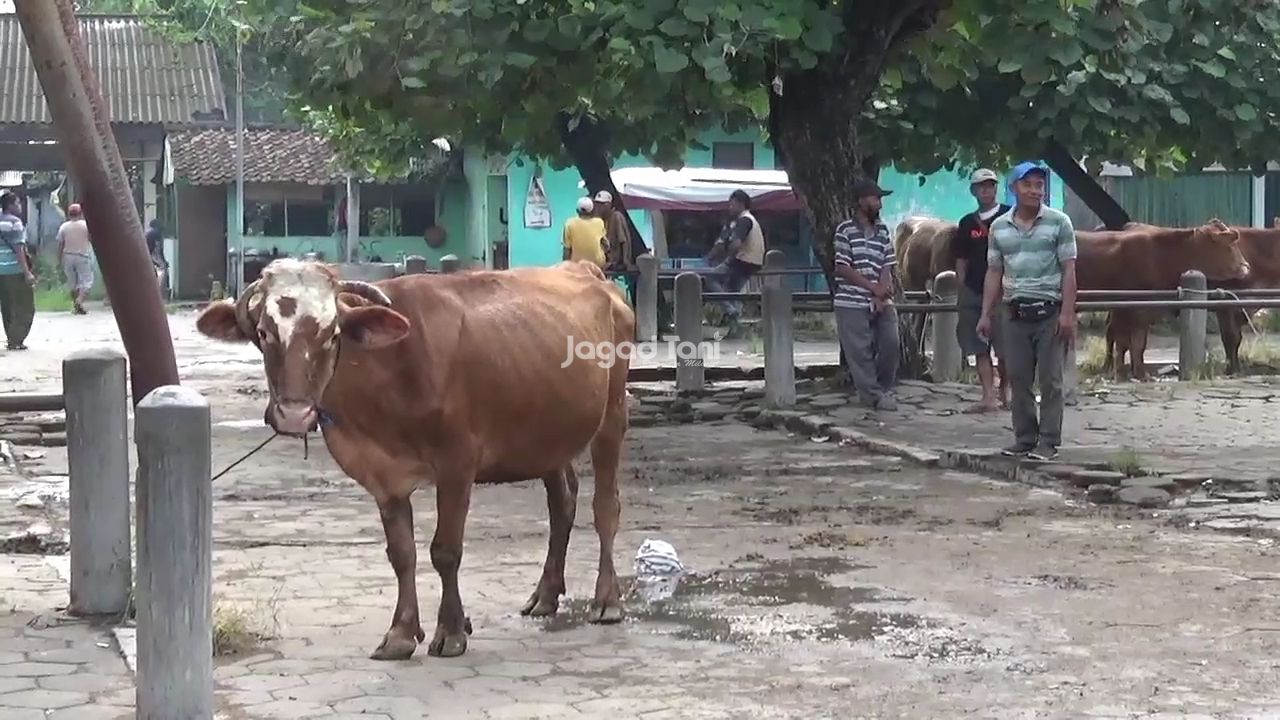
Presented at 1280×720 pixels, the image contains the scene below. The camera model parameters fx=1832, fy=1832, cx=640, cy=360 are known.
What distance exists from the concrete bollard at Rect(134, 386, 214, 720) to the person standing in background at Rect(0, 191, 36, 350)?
54.4ft

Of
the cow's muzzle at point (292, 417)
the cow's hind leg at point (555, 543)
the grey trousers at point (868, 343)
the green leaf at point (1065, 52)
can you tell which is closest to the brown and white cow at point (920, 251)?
the grey trousers at point (868, 343)

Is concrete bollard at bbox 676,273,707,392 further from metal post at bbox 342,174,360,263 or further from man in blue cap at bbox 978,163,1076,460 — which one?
metal post at bbox 342,174,360,263

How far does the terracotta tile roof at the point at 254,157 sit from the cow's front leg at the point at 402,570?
3162 centimetres

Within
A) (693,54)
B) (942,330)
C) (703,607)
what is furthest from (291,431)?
(942,330)

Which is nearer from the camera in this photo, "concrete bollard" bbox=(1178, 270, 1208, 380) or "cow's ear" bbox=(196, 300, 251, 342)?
"cow's ear" bbox=(196, 300, 251, 342)

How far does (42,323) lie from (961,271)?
57.4ft

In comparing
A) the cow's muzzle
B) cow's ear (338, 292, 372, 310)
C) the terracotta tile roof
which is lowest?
the cow's muzzle

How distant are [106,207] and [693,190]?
22317 millimetres

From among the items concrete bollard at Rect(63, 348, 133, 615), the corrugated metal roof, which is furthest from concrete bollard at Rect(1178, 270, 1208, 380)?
the corrugated metal roof

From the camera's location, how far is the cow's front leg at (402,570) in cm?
675

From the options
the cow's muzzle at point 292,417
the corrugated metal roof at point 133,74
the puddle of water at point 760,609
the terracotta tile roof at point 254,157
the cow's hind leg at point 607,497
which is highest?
the corrugated metal roof at point 133,74

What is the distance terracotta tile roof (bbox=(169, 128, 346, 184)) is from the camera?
39.3 meters

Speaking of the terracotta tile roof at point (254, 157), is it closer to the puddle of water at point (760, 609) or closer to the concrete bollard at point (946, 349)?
the concrete bollard at point (946, 349)

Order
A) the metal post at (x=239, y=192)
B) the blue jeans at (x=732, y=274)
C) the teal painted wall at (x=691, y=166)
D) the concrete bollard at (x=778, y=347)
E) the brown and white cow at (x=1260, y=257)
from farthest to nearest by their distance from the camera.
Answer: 1. the metal post at (x=239, y=192)
2. the teal painted wall at (x=691, y=166)
3. the blue jeans at (x=732, y=274)
4. the brown and white cow at (x=1260, y=257)
5. the concrete bollard at (x=778, y=347)
